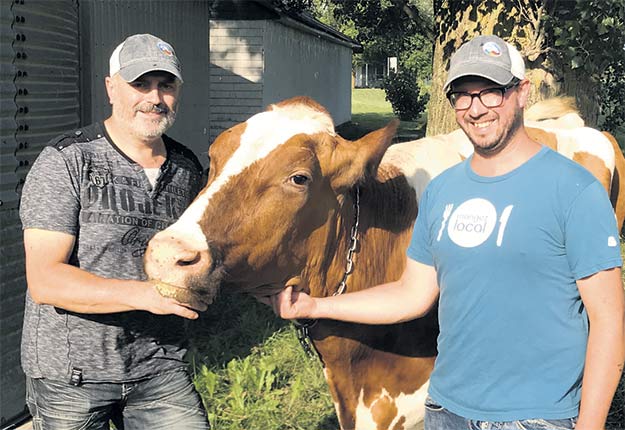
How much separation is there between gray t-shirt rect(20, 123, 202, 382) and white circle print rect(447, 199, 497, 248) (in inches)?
45.1

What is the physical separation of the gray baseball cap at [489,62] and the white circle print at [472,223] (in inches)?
14.5

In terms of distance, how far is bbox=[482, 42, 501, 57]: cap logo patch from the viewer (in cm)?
213

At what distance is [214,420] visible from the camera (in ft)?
15.6

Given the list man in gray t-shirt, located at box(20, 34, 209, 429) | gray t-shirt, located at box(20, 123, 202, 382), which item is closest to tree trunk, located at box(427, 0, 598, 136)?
man in gray t-shirt, located at box(20, 34, 209, 429)

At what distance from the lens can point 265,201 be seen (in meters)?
2.57

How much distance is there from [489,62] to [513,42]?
5.13m

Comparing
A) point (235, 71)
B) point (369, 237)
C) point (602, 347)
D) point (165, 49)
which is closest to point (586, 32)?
point (369, 237)

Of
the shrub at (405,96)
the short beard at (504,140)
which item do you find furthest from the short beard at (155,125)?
the shrub at (405,96)

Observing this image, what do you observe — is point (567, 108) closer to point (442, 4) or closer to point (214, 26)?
point (442, 4)

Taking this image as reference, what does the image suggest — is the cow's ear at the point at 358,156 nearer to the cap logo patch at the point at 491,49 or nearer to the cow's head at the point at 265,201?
the cow's head at the point at 265,201

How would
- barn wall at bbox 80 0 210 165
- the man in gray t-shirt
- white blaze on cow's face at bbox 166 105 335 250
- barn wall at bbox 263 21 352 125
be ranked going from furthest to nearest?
barn wall at bbox 263 21 352 125 → barn wall at bbox 80 0 210 165 → the man in gray t-shirt → white blaze on cow's face at bbox 166 105 335 250

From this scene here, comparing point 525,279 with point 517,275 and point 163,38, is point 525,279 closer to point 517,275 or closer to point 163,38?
point 517,275

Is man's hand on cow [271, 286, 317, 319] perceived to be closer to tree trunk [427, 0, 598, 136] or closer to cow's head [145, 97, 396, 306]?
cow's head [145, 97, 396, 306]

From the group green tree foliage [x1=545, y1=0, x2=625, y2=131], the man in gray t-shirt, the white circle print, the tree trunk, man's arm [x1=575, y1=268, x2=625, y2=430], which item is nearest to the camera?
man's arm [x1=575, y1=268, x2=625, y2=430]
